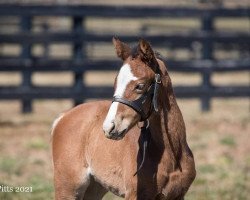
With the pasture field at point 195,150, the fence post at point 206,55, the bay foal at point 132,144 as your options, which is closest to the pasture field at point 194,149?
the pasture field at point 195,150

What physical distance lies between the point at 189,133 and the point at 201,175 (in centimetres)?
223

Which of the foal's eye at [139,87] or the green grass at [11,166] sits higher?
the foal's eye at [139,87]

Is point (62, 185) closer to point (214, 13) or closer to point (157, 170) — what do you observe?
point (157, 170)

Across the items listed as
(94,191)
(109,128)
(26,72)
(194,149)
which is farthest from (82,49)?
(109,128)

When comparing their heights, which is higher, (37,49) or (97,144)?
(97,144)

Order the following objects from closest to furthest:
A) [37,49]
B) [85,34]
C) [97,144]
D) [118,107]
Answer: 1. [118,107]
2. [97,144]
3. [85,34]
4. [37,49]

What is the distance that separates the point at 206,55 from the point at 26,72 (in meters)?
3.07

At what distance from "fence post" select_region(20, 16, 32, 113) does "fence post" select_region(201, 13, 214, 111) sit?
290 centimetres

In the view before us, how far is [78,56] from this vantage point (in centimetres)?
1219

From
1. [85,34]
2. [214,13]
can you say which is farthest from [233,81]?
[85,34]

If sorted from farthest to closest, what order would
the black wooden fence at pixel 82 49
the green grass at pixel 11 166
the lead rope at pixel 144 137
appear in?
the black wooden fence at pixel 82 49, the green grass at pixel 11 166, the lead rope at pixel 144 137

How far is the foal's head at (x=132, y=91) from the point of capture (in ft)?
15.8

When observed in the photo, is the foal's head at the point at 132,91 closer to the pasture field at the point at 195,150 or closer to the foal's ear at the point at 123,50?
the foal's ear at the point at 123,50

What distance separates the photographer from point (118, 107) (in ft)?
15.9
